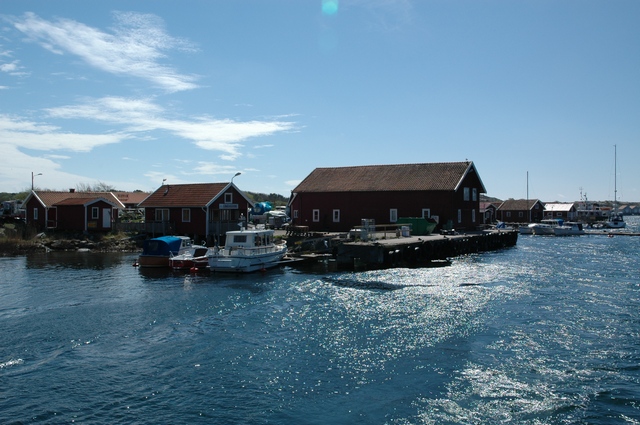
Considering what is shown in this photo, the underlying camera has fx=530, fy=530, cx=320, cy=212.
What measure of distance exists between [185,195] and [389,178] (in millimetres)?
18558

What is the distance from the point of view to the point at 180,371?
13766 mm

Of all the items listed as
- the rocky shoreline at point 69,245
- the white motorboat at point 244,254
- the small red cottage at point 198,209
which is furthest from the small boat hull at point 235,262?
the rocky shoreline at point 69,245

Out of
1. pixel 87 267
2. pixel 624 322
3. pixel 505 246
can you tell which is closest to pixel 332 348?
pixel 624 322

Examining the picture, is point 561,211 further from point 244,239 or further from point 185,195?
point 244,239

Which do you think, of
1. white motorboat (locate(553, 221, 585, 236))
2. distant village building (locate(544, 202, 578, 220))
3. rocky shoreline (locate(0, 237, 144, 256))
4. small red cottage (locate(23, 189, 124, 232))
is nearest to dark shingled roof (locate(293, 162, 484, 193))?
rocky shoreline (locate(0, 237, 144, 256))

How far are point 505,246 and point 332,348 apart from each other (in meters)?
40.0

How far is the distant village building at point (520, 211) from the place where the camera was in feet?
295

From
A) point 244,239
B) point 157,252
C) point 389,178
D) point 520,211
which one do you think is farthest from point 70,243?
point 520,211

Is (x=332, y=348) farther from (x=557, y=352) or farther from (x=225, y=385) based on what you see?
(x=557, y=352)

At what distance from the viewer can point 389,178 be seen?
49.6m

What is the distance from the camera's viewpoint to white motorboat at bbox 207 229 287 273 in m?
30.9

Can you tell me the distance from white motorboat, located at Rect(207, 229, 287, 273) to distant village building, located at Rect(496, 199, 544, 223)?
68.1 metres

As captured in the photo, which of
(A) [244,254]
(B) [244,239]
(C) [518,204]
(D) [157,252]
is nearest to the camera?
(A) [244,254]

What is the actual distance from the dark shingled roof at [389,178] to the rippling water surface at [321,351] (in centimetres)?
2063
